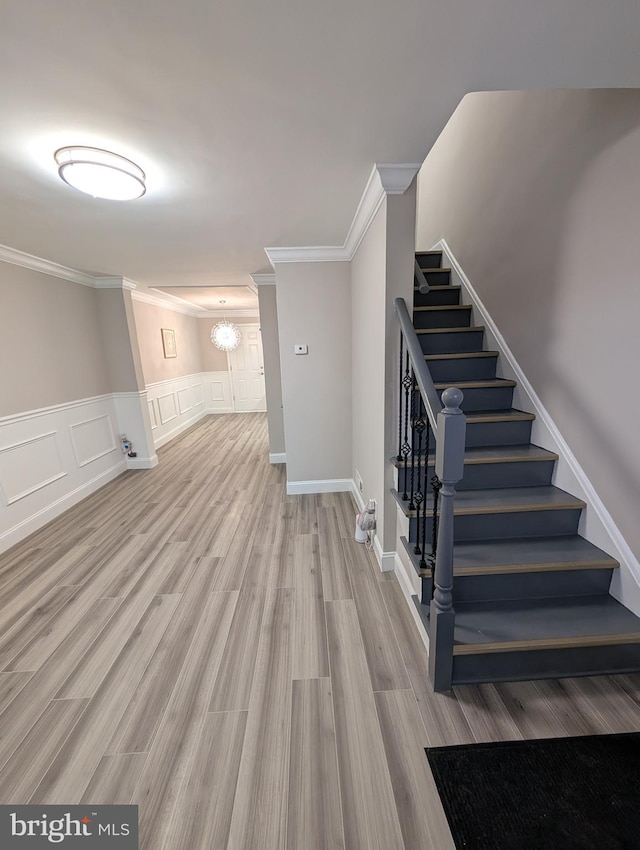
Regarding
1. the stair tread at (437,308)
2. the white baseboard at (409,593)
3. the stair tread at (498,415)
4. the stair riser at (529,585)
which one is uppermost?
the stair tread at (437,308)

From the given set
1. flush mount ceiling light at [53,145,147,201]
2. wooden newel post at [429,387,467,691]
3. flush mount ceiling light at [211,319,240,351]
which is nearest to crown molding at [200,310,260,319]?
flush mount ceiling light at [211,319,240,351]

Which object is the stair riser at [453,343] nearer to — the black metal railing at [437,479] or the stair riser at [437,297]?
the stair riser at [437,297]

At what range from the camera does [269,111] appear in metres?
1.27

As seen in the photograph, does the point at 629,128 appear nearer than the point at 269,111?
No

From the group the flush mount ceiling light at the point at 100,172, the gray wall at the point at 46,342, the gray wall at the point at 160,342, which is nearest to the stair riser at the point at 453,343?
the flush mount ceiling light at the point at 100,172

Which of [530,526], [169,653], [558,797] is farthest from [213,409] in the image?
[558,797]

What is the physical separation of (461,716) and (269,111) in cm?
247

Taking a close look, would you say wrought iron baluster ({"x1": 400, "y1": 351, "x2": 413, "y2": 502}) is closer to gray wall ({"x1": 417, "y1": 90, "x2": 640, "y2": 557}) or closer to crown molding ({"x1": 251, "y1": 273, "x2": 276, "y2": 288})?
gray wall ({"x1": 417, "y1": 90, "x2": 640, "y2": 557})

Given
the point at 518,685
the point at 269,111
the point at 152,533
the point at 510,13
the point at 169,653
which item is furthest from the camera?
the point at 152,533

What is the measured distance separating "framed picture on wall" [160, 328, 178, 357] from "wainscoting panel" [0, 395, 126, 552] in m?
1.85

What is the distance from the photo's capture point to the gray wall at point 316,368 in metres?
3.02

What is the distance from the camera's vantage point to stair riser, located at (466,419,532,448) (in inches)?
82.7

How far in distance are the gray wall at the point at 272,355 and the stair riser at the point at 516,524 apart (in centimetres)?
284

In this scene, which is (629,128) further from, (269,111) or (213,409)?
(213,409)
